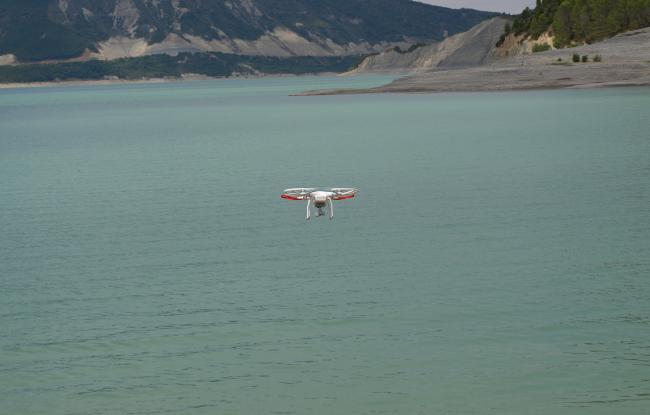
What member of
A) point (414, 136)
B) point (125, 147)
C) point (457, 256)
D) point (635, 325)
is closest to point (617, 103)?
point (414, 136)

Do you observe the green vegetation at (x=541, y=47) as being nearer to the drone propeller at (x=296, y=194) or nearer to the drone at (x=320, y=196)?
the drone propeller at (x=296, y=194)

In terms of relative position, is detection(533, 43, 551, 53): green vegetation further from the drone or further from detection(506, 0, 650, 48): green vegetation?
the drone

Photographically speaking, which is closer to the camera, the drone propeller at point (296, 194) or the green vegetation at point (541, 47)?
the drone propeller at point (296, 194)

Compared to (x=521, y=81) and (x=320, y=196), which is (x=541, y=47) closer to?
(x=521, y=81)

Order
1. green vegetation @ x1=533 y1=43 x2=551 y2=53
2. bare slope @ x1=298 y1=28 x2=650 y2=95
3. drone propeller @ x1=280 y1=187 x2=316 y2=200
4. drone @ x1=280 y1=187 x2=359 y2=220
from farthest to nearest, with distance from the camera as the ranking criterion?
green vegetation @ x1=533 y1=43 x2=551 y2=53
bare slope @ x1=298 y1=28 x2=650 y2=95
drone propeller @ x1=280 y1=187 x2=316 y2=200
drone @ x1=280 y1=187 x2=359 y2=220

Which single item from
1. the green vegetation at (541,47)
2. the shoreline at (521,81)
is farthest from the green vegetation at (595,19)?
the shoreline at (521,81)

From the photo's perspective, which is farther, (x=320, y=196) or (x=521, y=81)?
(x=521, y=81)

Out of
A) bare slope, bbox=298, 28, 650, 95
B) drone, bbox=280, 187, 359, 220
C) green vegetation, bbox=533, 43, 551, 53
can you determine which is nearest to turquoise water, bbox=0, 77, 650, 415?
drone, bbox=280, 187, 359, 220

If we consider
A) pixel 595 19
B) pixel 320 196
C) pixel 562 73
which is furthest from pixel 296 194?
pixel 595 19

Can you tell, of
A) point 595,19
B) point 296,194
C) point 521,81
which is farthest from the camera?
point 595,19
